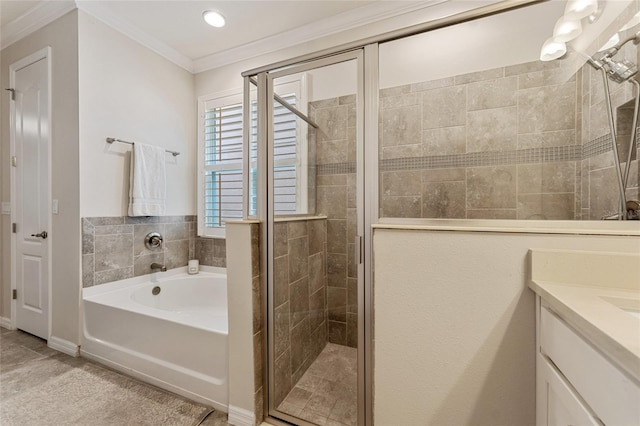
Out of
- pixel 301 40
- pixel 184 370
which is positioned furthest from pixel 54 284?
pixel 301 40

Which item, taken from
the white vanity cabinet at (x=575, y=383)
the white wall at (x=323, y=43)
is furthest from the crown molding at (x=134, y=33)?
the white vanity cabinet at (x=575, y=383)

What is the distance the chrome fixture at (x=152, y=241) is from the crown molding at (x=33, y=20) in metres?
1.72

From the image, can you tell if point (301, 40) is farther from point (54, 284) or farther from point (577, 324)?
point (54, 284)

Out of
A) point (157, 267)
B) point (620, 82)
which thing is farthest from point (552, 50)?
point (157, 267)

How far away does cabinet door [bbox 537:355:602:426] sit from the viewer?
589 millimetres

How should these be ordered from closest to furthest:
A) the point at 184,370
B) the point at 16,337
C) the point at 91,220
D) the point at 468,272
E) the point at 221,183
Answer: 1. the point at 468,272
2. the point at 184,370
3. the point at 91,220
4. the point at 16,337
5. the point at 221,183

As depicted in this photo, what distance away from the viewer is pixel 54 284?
6.58ft

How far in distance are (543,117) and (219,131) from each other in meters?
2.50

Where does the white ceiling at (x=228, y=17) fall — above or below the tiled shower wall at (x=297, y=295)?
above

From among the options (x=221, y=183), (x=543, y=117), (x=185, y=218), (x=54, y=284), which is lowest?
(x=54, y=284)

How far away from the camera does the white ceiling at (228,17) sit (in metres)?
1.90

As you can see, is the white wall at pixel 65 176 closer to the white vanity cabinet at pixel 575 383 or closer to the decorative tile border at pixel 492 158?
the decorative tile border at pixel 492 158

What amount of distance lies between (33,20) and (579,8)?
349 centimetres

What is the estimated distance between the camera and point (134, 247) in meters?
2.18
